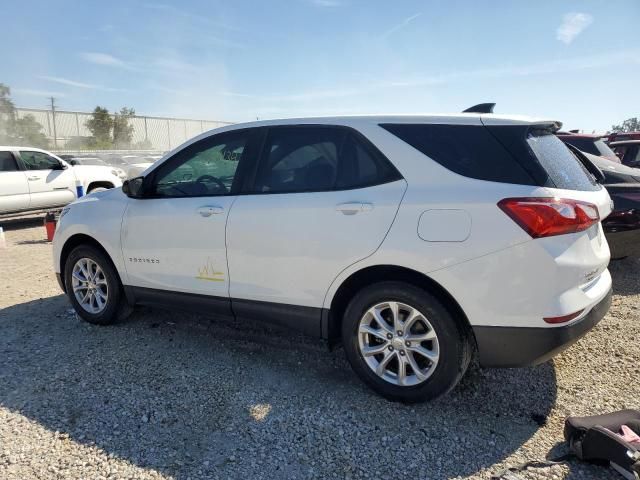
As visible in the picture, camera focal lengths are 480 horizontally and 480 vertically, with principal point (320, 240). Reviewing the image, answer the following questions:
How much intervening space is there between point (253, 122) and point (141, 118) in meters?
35.9

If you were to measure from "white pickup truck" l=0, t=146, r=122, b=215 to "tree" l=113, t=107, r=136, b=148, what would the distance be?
85.9ft

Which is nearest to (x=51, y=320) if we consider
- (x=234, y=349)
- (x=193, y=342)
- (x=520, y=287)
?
(x=193, y=342)

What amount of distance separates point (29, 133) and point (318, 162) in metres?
31.6

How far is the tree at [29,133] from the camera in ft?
92.1

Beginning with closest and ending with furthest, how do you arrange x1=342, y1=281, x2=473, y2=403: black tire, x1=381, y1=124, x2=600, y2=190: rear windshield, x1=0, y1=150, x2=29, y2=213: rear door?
x1=381, y1=124, x2=600, y2=190: rear windshield → x1=342, y1=281, x2=473, y2=403: black tire → x1=0, y1=150, x2=29, y2=213: rear door

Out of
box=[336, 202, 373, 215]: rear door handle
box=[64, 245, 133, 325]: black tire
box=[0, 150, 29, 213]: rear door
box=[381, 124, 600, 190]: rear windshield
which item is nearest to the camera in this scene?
box=[381, 124, 600, 190]: rear windshield

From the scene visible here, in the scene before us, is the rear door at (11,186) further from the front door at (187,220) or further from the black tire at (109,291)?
the front door at (187,220)

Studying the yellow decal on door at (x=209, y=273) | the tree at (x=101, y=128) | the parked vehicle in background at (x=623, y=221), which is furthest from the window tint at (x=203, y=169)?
the tree at (x=101, y=128)

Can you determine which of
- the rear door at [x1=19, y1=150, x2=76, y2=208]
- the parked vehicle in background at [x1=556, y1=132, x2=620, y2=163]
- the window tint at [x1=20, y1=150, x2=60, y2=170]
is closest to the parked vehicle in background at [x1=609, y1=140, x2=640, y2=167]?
the parked vehicle in background at [x1=556, y1=132, x2=620, y2=163]

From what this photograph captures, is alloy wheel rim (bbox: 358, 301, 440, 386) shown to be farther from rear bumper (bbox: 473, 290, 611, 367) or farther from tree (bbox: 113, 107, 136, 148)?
tree (bbox: 113, 107, 136, 148)

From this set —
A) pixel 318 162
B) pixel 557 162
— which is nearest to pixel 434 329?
pixel 557 162

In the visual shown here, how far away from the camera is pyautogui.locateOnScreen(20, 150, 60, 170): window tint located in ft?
34.4

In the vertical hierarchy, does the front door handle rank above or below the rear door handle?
below

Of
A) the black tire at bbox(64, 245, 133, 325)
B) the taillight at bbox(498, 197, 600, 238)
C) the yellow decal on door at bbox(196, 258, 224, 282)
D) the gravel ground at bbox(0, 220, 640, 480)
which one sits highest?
the taillight at bbox(498, 197, 600, 238)
